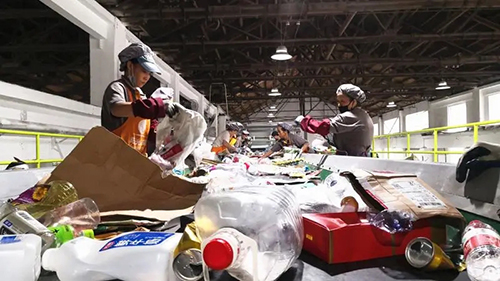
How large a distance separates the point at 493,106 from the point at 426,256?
12.9m

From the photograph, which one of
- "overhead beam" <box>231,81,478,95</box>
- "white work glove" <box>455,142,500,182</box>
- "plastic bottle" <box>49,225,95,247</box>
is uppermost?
"overhead beam" <box>231,81,478,95</box>

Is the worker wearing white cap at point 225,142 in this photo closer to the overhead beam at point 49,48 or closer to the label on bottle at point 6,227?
the overhead beam at point 49,48

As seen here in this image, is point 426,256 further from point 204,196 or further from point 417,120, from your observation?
point 417,120

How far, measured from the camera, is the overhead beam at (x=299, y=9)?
494 cm

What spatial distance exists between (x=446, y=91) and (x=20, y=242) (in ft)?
49.3

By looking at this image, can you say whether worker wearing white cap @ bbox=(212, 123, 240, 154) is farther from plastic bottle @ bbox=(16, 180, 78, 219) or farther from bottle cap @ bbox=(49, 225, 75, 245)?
bottle cap @ bbox=(49, 225, 75, 245)

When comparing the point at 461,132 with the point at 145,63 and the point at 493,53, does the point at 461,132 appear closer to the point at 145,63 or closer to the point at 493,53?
the point at 493,53

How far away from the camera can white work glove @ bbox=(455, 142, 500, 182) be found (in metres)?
0.92

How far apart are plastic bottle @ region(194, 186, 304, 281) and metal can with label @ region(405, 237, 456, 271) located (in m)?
0.22

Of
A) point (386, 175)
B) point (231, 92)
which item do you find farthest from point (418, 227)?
point (231, 92)

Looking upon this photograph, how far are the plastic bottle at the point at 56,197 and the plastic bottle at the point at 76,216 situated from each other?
0.22 feet

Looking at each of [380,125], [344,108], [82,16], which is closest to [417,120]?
[380,125]

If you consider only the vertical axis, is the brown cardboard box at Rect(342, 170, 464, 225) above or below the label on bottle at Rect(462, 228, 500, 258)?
above

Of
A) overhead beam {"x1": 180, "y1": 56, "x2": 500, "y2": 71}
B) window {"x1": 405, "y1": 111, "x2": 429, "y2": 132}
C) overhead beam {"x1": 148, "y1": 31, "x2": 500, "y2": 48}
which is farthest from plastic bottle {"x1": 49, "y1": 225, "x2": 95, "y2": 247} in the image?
window {"x1": 405, "y1": 111, "x2": 429, "y2": 132}
